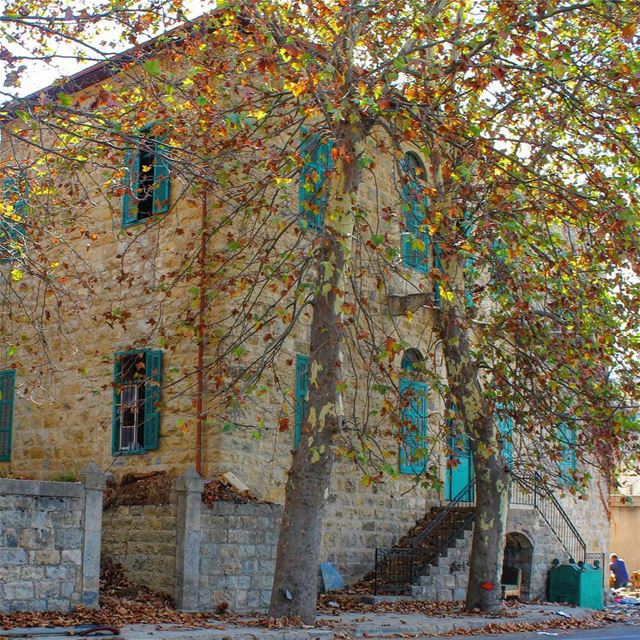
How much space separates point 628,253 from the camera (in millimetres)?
12906

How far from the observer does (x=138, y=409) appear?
1712 cm

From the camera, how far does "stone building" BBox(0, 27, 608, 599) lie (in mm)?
16359

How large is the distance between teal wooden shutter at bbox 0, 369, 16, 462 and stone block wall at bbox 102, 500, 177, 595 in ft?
14.1

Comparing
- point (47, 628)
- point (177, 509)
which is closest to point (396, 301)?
point (177, 509)

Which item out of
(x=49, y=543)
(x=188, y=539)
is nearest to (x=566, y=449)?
(x=188, y=539)

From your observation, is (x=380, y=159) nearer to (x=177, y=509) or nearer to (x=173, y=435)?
(x=173, y=435)

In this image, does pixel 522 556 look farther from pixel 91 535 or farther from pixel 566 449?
pixel 91 535

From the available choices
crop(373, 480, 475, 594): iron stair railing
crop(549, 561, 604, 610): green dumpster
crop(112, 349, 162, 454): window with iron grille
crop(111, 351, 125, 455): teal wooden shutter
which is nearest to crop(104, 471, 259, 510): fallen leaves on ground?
crop(112, 349, 162, 454): window with iron grille

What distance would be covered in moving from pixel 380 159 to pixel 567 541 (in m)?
9.18

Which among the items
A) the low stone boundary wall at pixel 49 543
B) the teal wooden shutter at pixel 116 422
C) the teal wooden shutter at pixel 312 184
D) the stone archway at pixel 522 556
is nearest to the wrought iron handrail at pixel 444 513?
the stone archway at pixel 522 556

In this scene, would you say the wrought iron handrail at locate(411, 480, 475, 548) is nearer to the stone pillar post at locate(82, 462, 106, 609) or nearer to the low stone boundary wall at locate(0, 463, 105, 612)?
the stone pillar post at locate(82, 462, 106, 609)

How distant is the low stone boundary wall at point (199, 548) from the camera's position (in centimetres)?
1462

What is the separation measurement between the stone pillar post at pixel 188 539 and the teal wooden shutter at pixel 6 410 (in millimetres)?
6202

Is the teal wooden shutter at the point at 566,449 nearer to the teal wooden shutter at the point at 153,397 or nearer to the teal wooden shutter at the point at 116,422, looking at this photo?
the teal wooden shutter at the point at 153,397
